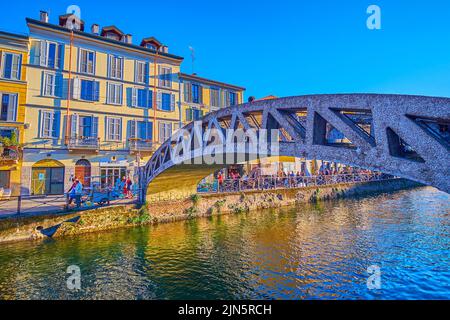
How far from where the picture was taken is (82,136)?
73.2 ft

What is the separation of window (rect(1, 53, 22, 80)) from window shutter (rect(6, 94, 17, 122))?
1571mm

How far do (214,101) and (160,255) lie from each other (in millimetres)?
22680

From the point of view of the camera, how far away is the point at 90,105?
23.1 m

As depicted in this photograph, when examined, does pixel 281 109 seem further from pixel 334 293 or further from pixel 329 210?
pixel 329 210

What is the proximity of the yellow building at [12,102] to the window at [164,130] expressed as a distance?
11.3 m

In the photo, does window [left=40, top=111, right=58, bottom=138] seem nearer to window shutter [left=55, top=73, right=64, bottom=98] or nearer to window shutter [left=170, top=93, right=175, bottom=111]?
window shutter [left=55, top=73, right=64, bottom=98]

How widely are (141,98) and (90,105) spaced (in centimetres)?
479

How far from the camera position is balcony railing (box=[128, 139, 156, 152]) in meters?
24.5

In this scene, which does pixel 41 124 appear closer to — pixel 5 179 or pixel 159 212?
pixel 5 179

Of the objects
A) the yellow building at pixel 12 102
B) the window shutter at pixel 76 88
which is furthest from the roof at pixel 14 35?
the window shutter at pixel 76 88

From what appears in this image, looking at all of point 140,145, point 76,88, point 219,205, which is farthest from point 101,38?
point 219,205

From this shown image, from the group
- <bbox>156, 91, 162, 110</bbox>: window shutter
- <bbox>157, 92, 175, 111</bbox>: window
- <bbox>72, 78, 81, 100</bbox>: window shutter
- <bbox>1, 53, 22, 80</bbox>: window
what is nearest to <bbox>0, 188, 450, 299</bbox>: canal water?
<bbox>72, 78, 81, 100</bbox>: window shutter
